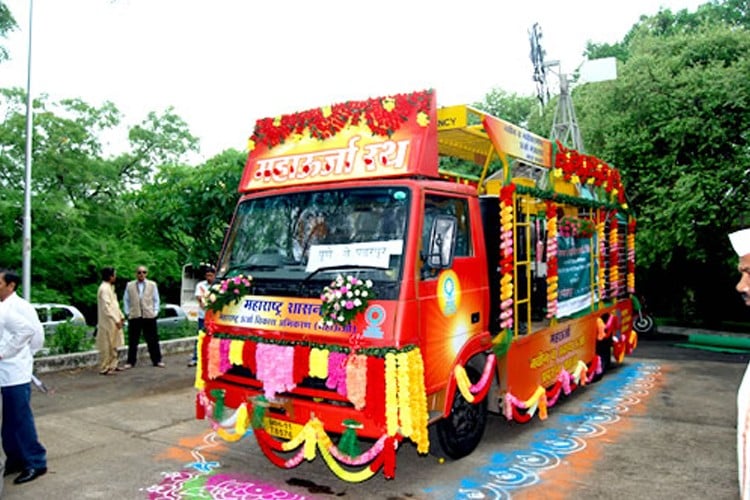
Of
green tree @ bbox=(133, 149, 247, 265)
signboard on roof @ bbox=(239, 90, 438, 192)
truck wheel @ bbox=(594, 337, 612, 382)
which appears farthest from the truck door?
green tree @ bbox=(133, 149, 247, 265)

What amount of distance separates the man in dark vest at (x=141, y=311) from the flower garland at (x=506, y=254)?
647cm

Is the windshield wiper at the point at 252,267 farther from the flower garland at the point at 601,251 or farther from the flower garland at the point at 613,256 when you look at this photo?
the flower garland at the point at 613,256

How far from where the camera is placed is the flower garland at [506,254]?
18.3ft

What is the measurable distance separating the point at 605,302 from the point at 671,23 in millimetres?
18878

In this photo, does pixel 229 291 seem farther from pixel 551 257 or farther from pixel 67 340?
pixel 67 340

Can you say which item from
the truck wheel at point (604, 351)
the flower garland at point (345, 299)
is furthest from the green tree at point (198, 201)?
the flower garland at point (345, 299)

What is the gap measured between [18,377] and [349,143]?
3275 mm

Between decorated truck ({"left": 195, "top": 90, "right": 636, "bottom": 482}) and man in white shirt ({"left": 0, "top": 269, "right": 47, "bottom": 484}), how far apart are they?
1348mm

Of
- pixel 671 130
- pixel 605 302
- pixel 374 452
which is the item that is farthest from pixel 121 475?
pixel 671 130

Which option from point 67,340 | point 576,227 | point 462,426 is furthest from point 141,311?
point 576,227

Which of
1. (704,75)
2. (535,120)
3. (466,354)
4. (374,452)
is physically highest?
(535,120)

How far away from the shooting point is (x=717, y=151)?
1321 cm

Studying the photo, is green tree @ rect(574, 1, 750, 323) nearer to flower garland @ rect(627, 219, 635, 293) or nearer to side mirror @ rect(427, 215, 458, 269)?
flower garland @ rect(627, 219, 635, 293)

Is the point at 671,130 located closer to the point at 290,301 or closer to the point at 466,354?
the point at 466,354
